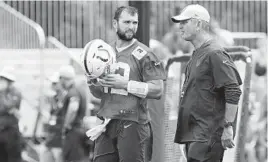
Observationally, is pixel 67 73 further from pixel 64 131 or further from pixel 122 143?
pixel 122 143

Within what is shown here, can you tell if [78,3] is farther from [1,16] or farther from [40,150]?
[40,150]

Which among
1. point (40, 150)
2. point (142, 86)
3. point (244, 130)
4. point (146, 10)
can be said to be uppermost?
point (146, 10)

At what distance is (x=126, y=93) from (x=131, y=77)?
17cm

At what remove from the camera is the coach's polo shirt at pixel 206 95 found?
6363 millimetres

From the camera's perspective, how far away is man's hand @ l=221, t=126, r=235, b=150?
6.20 meters

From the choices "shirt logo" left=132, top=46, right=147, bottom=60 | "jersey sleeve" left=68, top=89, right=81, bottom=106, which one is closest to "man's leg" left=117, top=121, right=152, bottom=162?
"shirt logo" left=132, top=46, right=147, bottom=60

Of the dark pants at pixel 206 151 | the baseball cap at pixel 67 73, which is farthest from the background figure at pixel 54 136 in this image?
the dark pants at pixel 206 151

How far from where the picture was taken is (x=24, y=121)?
14.0 meters

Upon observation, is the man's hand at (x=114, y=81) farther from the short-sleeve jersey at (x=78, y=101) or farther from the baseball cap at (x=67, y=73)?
the baseball cap at (x=67, y=73)

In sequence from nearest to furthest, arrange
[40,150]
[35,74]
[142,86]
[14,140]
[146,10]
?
1. [142,86]
2. [146,10]
3. [14,140]
4. [40,150]
5. [35,74]

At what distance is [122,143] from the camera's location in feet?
22.9

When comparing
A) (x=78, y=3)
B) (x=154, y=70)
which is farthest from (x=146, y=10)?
(x=78, y=3)

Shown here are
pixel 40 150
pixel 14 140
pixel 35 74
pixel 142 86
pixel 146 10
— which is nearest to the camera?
pixel 142 86

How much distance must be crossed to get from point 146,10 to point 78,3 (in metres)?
5.89
